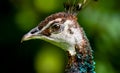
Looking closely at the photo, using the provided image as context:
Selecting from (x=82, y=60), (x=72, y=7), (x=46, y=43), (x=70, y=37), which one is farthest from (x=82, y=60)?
(x=46, y=43)

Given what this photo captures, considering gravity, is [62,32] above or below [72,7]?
below

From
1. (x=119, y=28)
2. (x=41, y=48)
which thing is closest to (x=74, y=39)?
(x=119, y=28)

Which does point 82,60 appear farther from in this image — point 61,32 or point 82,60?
point 61,32

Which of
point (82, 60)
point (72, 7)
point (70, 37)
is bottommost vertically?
point (82, 60)

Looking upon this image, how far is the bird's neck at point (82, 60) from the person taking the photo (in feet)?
9.91

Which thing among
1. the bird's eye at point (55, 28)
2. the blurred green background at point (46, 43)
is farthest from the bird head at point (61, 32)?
the blurred green background at point (46, 43)

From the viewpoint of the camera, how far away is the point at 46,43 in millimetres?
4664

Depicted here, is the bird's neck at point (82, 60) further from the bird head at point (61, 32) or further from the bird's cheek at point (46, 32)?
the bird's cheek at point (46, 32)

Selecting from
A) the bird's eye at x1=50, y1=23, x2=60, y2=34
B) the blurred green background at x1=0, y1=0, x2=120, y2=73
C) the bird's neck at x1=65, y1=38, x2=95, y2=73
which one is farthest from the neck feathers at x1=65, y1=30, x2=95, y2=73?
the blurred green background at x1=0, y1=0, x2=120, y2=73

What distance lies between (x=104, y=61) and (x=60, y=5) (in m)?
0.51

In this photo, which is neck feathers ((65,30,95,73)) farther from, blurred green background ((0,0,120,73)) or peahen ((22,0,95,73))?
blurred green background ((0,0,120,73))

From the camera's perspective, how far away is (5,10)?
4.88 meters

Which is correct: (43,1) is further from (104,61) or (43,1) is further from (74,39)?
(74,39)

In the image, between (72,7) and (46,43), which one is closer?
(72,7)
